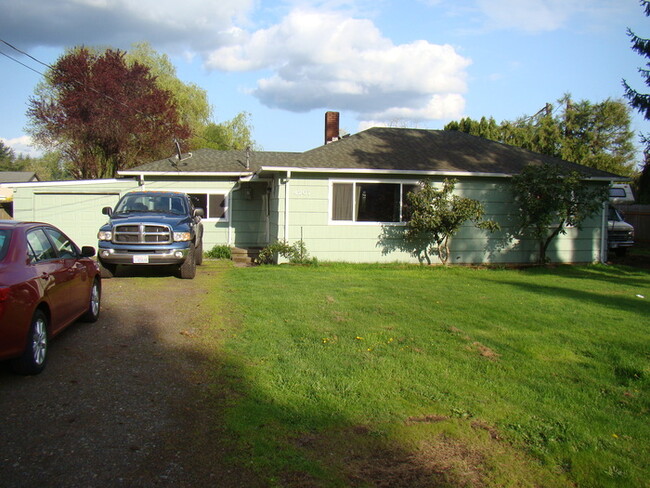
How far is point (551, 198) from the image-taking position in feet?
47.3

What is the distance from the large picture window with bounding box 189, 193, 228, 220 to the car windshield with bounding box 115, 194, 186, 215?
4669mm

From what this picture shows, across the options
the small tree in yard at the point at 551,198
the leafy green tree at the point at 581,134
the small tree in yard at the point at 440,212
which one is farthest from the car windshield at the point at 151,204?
the leafy green tree at the point at 581,134

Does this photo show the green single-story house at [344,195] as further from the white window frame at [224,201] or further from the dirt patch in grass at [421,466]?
the dirt patch in grass at [421,466]

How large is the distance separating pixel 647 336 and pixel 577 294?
3500mm

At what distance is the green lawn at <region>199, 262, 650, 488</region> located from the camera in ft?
11.5

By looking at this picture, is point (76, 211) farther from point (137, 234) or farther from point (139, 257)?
point (139, 257)

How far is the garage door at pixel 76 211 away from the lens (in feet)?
56.5

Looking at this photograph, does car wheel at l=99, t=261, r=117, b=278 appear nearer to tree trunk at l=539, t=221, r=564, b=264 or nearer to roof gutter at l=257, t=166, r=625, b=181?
roof gutter at l=257, t=166, r=625, b=181

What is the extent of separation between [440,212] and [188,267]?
22.4ft

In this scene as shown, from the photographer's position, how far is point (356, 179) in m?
14.6

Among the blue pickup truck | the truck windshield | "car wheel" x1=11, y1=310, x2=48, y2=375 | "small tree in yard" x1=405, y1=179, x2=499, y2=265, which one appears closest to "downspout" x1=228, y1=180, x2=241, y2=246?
the blue pickup truck

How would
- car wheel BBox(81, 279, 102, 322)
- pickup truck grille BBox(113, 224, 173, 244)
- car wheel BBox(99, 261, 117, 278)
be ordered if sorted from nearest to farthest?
car wheel BBox(81, 279, 102, 322) < pickup truck grille BBox(113, 224, 173, 244) < car wheel BBox(99, 261, 117, 278)

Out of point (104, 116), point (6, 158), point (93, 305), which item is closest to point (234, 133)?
point (104, 116)

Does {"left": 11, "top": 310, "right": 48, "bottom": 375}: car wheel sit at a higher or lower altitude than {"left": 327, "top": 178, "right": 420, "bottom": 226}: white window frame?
lower
